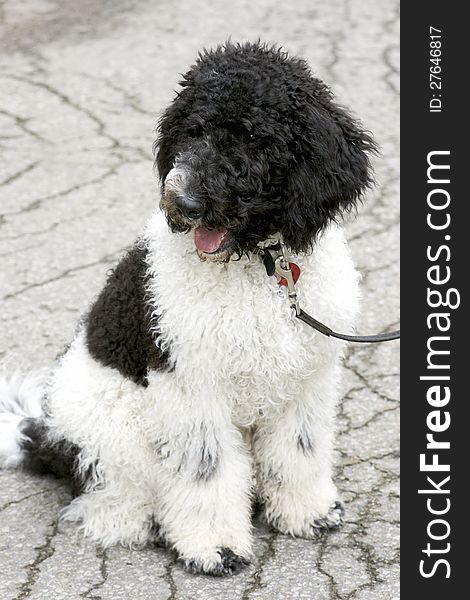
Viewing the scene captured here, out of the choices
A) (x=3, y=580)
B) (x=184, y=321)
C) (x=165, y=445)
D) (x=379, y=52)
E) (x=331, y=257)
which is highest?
(x=379, y=52)

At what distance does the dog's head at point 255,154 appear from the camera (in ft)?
9.19

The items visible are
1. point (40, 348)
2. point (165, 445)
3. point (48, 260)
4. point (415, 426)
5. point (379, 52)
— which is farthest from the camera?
point (379, 52)

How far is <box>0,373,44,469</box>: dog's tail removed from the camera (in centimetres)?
366

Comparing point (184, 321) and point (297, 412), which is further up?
point (184, 321)

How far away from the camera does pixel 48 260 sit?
16.4 feet

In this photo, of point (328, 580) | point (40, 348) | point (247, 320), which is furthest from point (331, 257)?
point (40, 348)

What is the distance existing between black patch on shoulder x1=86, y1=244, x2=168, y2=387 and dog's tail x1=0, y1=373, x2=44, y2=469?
47 centimetres

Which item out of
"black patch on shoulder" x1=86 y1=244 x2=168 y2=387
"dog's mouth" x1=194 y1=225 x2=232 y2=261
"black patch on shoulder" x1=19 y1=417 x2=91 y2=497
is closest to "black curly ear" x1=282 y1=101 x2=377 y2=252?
"dog's mouth" x1=194 y1=225 x2=232 y2=261

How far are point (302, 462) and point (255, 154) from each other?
1.06 metres

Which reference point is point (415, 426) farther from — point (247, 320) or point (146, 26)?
→ point (146, 26)

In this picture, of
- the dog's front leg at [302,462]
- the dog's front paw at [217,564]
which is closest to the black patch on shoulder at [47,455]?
the dog's front paw at [217,564]

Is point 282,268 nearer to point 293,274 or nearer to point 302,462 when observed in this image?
point 293,274

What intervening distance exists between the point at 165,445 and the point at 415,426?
2.73ft

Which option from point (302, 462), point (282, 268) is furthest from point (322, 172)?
point (302, 462)
